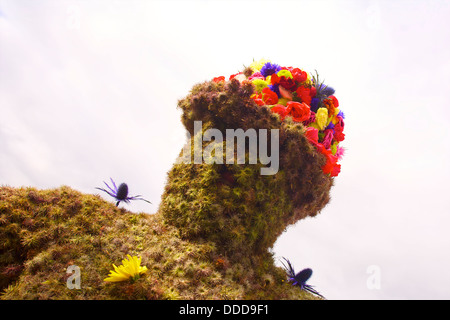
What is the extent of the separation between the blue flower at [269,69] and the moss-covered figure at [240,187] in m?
1.67

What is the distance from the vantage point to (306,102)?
262 inches

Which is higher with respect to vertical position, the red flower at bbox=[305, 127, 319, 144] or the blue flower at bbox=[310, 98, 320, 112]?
the blue flower at bbox=[310, 98, 320, 112]

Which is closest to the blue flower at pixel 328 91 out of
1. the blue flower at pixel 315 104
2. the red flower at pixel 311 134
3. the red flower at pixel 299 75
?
the blue flower at pixel 315 104

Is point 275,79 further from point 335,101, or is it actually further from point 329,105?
point 335,101

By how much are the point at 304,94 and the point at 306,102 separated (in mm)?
195

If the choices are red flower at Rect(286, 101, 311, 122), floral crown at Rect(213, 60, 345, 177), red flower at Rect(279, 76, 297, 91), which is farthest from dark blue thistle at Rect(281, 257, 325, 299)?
red flower at Rect(279, 76, 297, 91)

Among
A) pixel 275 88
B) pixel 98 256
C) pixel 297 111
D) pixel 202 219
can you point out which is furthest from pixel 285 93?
pixel 98 256

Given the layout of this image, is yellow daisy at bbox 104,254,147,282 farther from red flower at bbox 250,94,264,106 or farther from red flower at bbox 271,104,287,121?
red flower at bbox 271,104,287,121

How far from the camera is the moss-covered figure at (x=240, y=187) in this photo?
5.16 m

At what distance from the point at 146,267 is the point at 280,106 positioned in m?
4.02

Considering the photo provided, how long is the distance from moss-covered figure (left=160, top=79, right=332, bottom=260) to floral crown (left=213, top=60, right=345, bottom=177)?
0.35 metres

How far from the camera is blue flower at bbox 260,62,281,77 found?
719 cm
